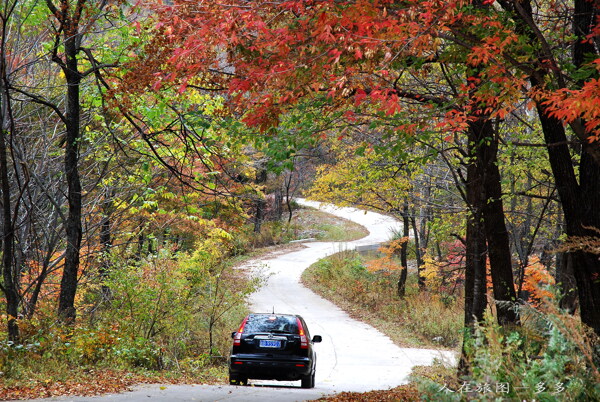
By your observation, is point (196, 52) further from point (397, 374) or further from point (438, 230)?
point (438, 230)

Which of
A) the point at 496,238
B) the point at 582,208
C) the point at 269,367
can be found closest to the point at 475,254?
the point at 496,238

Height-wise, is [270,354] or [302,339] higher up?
[302,339]

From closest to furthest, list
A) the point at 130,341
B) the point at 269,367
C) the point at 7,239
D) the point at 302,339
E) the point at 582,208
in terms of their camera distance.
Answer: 1. the point at 582,208
2. the point at 7,239
3. the point at 269,367
4. the point at 302,339
5. the point at 130,341

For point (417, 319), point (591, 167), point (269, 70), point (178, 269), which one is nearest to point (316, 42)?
point (269, 70)

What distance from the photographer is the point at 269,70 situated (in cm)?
705

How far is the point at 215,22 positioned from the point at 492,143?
5507 mm

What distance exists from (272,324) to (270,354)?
59 cm

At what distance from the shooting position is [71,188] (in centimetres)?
1091

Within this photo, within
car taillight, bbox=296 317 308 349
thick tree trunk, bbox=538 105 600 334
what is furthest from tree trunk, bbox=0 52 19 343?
thick tree trunk, bbox=538 105 600 334

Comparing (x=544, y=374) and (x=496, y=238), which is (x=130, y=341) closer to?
(x=496, y=238)

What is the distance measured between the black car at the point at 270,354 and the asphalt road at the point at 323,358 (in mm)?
329

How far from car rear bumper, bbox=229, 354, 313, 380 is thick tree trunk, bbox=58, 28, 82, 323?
127 inches

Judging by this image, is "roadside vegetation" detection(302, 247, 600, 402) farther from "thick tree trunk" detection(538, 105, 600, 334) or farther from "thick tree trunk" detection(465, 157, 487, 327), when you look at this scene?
"thick tree trunk" detection(465, 157, 487, 327)

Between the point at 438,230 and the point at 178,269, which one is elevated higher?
the point at 438,230
